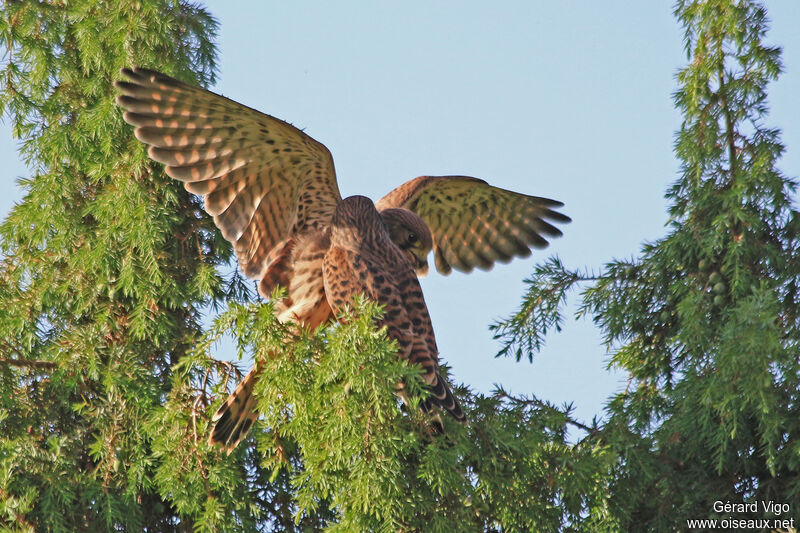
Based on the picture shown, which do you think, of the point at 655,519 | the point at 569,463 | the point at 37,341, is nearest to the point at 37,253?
the point at 37,341

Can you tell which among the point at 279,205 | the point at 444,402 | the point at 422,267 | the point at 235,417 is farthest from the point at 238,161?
the point at 444,402

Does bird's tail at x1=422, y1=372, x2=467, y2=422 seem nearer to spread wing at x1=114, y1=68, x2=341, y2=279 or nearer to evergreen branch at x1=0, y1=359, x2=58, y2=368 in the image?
spread wing at x1=114, y1=68, x2=341, y2=279

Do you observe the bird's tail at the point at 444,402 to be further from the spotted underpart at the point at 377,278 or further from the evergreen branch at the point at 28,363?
the evergreen branch at the point at 28,363

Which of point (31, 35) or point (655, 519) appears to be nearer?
point (655, 519)

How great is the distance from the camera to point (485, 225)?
19.4 ft

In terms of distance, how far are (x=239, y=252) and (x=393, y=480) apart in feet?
6.37

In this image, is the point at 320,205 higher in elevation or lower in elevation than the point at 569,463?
higher

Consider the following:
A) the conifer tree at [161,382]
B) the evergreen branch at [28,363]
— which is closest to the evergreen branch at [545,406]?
the conifer tree at [161,382]

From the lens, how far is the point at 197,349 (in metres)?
3.42

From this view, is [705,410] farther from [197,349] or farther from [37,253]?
[37,253]

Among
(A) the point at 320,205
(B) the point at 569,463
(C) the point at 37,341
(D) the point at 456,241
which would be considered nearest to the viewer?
(B) the point at 569,463

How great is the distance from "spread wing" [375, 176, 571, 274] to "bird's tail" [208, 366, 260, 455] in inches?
89.4

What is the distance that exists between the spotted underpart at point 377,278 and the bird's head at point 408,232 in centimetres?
25

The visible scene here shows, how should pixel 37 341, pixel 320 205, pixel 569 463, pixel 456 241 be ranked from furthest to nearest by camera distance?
pixel 456 241, pixel 320 205, pixel 37 341, pixel 569 463
